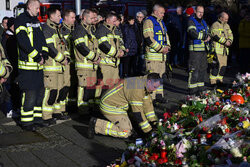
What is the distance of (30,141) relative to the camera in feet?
21.5

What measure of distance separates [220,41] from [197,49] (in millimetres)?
1140

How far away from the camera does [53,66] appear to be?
7.64 metres

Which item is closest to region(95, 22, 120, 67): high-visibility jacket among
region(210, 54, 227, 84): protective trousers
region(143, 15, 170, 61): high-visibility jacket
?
region(143, 15, 170, 61): high-visibility jacket

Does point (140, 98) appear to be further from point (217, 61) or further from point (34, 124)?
point (217, 61)

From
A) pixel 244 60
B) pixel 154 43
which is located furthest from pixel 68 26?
pixel 244 60

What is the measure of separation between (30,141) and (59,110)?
5.51ft

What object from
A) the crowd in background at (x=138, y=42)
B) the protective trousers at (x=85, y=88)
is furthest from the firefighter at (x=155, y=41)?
the protective trousers at (x=85, y=88)

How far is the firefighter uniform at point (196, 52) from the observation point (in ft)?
30.9

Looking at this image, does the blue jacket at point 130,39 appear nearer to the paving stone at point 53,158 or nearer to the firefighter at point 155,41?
the firefighter at point 155,41

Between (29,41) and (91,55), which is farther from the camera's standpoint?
(91,55)

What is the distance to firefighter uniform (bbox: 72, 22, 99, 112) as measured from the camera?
311 inches

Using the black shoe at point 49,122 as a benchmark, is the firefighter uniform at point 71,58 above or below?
above

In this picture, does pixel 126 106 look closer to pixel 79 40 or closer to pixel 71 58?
pixel 79 40

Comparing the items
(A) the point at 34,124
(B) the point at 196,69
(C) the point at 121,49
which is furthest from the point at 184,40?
(A) the point at 34,124
